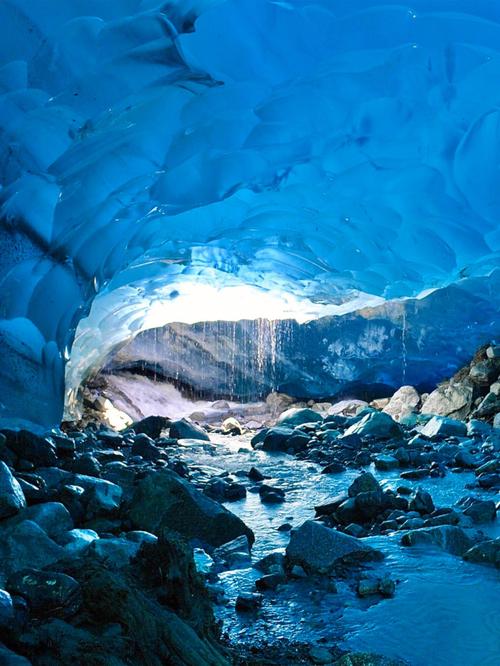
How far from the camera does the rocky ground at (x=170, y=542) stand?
1.71m

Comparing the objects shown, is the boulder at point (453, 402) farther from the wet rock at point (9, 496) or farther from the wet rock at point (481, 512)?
the wet rock at point (9, 496)

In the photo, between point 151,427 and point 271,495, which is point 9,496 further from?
point 151,427

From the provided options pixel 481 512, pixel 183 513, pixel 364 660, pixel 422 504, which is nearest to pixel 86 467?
pixel 183 513

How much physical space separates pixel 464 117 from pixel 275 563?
4743 mm

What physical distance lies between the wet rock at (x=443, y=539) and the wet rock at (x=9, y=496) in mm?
1961

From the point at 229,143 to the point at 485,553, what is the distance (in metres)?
4.41

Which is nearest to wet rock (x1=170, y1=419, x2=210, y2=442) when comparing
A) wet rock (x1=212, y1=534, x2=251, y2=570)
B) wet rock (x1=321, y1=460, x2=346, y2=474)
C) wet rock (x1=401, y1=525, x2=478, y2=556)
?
wet rock (x1=321, y1=460, x2=346, y2=474)

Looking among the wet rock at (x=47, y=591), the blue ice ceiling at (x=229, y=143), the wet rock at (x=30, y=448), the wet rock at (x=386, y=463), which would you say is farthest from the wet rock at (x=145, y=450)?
the wet rock at (x=47, y=591)

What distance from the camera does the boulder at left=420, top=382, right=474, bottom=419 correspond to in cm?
1072

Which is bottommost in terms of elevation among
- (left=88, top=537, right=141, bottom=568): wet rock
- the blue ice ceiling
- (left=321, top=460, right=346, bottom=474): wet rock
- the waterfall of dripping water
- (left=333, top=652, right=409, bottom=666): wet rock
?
(left=321, top=460, right=346, bottom=474): wet rock

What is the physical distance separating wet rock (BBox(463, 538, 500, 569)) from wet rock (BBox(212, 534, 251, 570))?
109 cm

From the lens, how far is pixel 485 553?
319 cm

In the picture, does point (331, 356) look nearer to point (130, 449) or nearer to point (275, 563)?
point (130, 449)

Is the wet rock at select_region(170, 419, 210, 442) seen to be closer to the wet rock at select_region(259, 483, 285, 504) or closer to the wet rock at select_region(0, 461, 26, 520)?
the wet rock at select_region(259, 483, 285, 504)
